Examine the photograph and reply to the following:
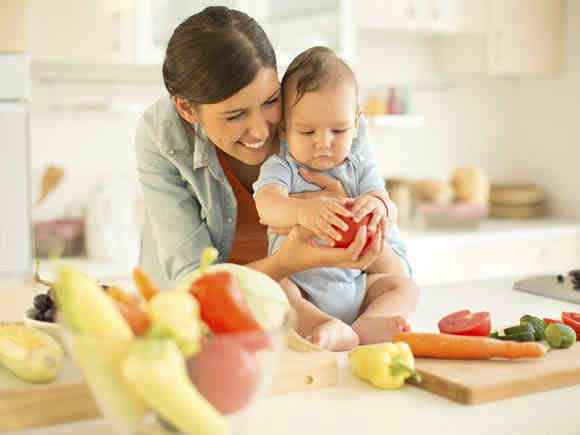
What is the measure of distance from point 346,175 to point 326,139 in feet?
0.46

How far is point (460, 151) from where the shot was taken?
476cm

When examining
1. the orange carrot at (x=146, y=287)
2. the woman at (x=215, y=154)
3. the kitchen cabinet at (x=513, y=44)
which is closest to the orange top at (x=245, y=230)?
the woman at (x=215, y=154)

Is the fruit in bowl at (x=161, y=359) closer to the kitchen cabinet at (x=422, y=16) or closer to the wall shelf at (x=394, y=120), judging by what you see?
the kitchen cabinet at (x=422, y=16)

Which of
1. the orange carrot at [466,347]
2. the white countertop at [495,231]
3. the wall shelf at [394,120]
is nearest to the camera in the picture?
the orange carrot at [466,347]

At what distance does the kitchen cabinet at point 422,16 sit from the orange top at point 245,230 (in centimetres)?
217

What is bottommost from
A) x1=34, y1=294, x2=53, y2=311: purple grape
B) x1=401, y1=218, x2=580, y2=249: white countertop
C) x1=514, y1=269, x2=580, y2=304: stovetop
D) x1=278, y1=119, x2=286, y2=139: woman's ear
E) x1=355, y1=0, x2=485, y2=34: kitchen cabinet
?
x1=401, y1=218, x2=580, y2=249: white countertop

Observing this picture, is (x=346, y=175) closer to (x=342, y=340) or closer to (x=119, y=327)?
(x=342, y=340)

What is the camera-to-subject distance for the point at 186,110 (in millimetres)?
1724

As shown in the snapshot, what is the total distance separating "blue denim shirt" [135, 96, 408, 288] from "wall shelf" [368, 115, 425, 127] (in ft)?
7.58

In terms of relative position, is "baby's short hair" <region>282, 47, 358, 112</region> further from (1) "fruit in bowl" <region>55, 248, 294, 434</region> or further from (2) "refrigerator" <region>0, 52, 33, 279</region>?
(2) "refrigerator" <region>0, 52, 33, 279</region>

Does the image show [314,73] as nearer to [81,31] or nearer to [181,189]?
[181,189]

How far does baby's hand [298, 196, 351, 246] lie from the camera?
1.38 metres

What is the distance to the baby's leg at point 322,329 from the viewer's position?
137 centimetres

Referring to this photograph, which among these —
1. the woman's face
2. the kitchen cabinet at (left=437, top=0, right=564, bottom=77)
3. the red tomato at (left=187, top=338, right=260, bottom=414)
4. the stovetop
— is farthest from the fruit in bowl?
the kitchen cabinet at (left=437, top=0, right=564, bottom=77)
